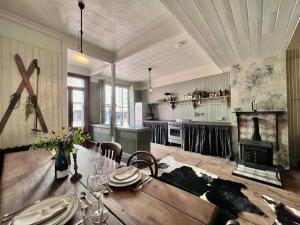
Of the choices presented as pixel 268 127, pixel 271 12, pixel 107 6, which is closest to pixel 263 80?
pixel 268 127

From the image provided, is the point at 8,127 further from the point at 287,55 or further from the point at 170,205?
the point at 287,55

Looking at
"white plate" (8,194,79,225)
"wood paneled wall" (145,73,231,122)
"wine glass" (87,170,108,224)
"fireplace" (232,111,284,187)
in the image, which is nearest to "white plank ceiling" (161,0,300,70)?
"fireplace" (232,111,284,187)

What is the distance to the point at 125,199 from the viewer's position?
898mm

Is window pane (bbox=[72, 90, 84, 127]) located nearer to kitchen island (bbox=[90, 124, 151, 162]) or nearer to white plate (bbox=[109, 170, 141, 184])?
kitchen island (bbox=[90, 124, 151, 162])

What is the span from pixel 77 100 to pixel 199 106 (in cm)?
439

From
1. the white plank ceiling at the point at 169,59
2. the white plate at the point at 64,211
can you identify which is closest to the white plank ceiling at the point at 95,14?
the white plank ceiling at the point at 169,59

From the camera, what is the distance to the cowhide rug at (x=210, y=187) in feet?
6.31

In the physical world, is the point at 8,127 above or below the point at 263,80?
below

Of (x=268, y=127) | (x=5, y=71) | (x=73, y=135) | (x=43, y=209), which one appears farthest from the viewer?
(x=268, y=127)

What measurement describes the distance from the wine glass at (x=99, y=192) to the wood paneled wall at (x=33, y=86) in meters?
2.27

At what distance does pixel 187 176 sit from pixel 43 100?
10.3ft

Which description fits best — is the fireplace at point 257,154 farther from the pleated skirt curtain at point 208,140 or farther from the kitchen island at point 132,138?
the kitchen island at point 132,138

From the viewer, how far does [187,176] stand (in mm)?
2832

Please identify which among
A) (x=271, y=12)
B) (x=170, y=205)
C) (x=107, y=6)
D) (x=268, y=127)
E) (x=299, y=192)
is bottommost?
(x=299, y=192)
